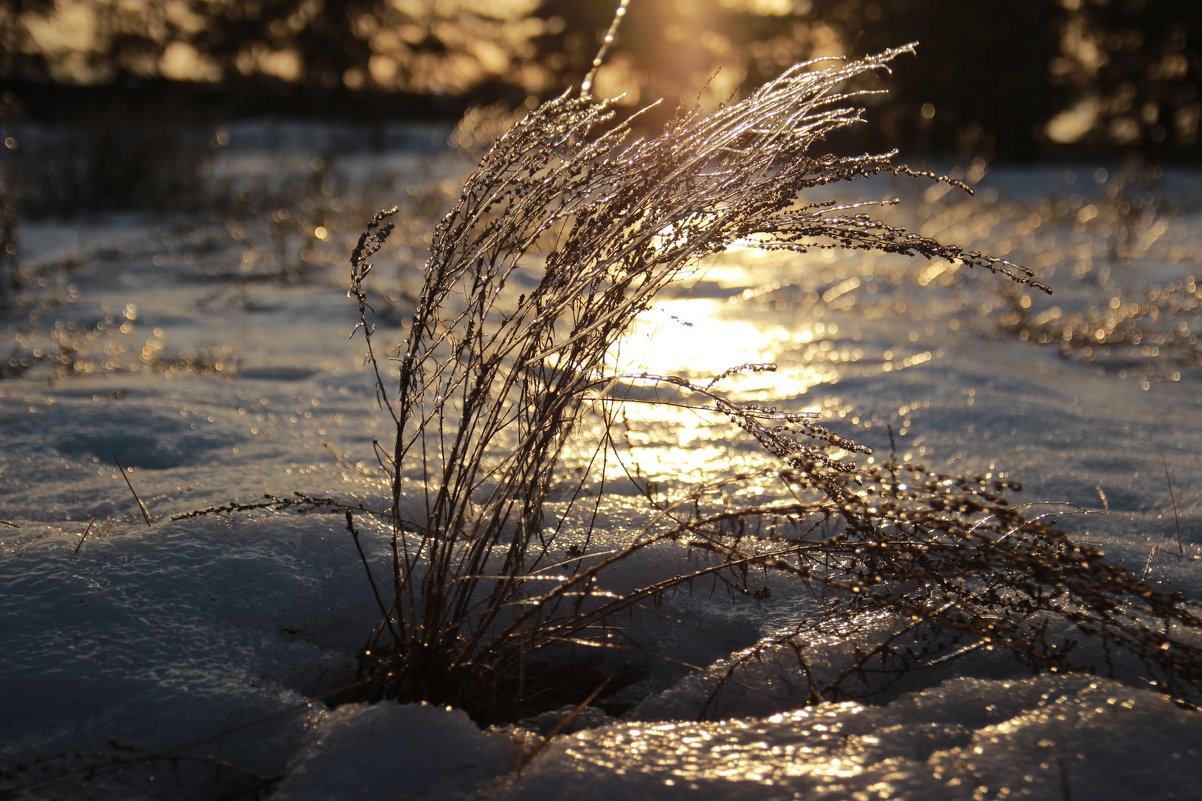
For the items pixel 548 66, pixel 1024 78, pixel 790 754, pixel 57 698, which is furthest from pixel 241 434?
pixel 548 66

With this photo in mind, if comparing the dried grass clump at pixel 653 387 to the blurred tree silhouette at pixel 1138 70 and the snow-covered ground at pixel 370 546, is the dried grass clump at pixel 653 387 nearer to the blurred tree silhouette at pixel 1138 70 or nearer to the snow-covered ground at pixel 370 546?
the snow-covered ground at pixel 370 546

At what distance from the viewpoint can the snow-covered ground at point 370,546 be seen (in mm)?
1410

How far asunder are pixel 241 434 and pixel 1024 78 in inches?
682

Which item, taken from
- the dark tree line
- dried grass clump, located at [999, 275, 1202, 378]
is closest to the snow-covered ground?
dried grass clump, located at [999, 275, 1202, 378]

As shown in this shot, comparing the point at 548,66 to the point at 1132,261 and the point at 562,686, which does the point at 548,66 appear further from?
the point at 562,686

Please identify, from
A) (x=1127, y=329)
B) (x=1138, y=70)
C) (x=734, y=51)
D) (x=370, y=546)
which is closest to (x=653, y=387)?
(x=370, y=546)

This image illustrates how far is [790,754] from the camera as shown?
1.41 m

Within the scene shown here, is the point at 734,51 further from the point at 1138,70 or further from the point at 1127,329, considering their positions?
the point at 1127,329

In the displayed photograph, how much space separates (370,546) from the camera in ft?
6.87

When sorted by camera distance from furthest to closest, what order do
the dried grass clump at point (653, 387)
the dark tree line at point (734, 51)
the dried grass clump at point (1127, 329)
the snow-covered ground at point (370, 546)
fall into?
the dark tree line at point (734, 51) < the dried grass clump at point (1127, 329) < the dried grass clump at point (653, 387) < the snow-covered ground at point (370, 546)

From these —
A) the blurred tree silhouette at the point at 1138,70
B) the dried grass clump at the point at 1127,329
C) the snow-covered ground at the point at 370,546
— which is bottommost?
the snow-covered ground at the point at 370,546

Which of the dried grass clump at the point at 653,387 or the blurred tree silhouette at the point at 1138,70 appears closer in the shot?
the dried grass clump at the point at 653,387

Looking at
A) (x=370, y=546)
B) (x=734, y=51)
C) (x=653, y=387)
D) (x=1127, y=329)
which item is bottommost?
(x=370, y=546)

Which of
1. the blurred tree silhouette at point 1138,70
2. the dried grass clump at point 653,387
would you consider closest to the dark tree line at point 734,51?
the blurred tree silhouette at point 1138,70
